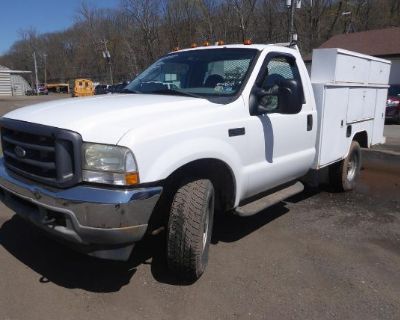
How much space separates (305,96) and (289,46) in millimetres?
741

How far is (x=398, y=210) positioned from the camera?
583 centimetres

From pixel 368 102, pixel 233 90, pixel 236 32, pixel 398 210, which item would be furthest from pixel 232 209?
pixel 236 32

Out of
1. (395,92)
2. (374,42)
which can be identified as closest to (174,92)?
(395,92)

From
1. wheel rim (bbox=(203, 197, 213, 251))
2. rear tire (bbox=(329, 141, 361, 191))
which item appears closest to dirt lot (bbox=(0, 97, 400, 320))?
wheel rim (bbox=(203, 197, 213, 251))

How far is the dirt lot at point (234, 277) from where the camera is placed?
128 inches

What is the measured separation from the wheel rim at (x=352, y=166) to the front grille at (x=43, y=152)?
15.2 feet

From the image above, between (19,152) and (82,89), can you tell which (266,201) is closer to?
(19,152)

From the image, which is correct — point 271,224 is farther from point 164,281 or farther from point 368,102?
point 368,102

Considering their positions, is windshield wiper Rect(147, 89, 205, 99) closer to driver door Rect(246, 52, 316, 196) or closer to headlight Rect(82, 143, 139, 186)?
driver door Rect(246, 52, 316, 196)

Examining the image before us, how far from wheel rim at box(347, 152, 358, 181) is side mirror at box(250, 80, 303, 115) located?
108 inches

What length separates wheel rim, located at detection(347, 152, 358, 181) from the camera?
6530 millimetres

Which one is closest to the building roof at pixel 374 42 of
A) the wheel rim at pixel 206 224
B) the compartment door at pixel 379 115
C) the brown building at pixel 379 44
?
the brown building at pixel 379 44

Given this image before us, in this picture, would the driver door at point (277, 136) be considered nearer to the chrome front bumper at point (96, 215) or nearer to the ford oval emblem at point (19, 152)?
the chrome front bumper at point (96, 215)

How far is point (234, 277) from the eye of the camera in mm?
3779
